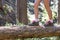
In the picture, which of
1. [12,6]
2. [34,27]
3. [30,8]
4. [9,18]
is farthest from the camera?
[30,8]

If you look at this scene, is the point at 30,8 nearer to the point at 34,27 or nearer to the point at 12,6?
the point at 12,6

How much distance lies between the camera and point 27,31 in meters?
4.00

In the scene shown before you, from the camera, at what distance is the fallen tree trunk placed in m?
3.85

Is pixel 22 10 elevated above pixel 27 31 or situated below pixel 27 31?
above

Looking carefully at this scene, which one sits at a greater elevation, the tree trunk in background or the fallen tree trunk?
the tree trunk in background

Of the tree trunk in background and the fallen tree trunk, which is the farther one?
the tree trunk in background

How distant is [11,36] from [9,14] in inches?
115

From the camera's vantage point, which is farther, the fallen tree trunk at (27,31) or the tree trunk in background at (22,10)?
the tree trunk in background at (22,10)

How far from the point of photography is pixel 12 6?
7449mm

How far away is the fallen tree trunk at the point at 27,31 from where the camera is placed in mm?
3850

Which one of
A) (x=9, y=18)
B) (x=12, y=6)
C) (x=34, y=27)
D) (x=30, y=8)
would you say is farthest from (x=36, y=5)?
(x=30, y=8)

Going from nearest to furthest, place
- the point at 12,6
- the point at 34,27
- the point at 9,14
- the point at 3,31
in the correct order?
the point at 3,31
the point at 34,27
the point at 9,14
the point at 12,6

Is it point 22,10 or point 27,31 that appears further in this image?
point 22,10

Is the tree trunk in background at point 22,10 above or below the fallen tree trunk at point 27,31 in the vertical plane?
above
